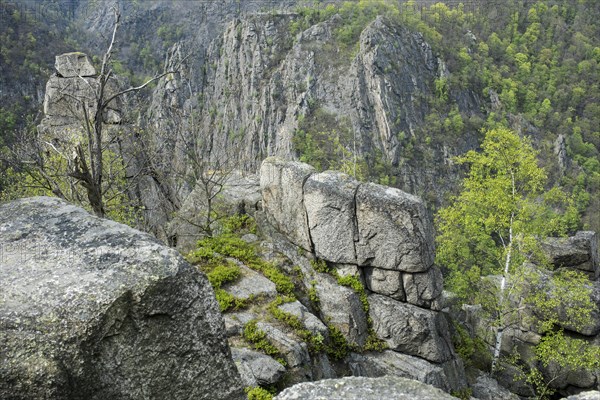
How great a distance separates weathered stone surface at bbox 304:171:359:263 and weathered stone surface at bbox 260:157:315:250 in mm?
365

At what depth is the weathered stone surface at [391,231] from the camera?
Result: 52.5ft

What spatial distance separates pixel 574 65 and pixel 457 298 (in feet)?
527

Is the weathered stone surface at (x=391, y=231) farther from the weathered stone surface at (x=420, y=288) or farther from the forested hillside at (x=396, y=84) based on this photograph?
the forested hillside at (x=396, y=84)

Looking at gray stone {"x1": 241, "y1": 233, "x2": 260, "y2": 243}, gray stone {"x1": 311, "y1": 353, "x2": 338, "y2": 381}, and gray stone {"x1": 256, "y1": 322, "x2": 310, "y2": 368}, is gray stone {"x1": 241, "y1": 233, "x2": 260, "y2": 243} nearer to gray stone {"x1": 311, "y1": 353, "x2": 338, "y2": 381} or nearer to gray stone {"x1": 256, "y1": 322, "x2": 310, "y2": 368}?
gray stone {"x1": 256, "y1": 322, "x2": 310, "y2": 368}

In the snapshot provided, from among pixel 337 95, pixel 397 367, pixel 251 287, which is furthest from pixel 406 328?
pixel 337 95

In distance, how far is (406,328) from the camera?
52.0 ft

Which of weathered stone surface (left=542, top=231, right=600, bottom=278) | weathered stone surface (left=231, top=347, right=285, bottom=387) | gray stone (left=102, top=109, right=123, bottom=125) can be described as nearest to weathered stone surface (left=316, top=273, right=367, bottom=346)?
weathered stone surface (left=231, top=347, right=285, bottom=387)

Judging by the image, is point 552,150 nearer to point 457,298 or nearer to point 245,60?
point 245,60

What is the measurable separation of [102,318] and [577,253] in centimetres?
2899

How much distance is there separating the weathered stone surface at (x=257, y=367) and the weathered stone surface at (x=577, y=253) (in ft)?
72.9

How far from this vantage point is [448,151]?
130 meters

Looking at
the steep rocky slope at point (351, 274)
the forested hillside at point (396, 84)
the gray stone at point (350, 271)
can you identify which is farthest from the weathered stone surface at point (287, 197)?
the forested hillside at point (396, 84)

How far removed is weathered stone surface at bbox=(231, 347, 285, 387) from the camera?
1075 cm

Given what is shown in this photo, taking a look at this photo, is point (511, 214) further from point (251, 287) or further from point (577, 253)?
point (251, 287)
